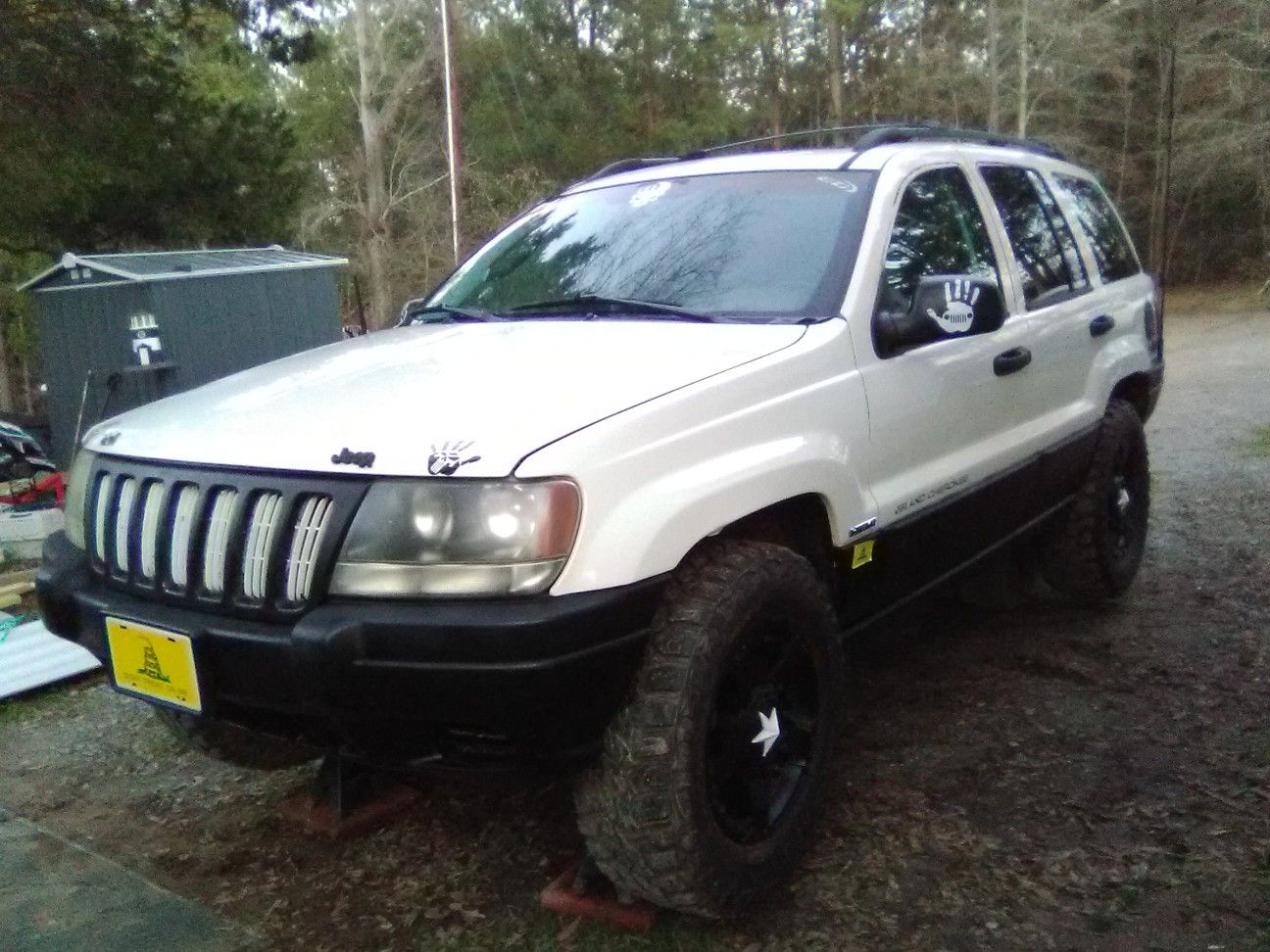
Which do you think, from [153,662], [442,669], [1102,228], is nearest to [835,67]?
[1102,228]

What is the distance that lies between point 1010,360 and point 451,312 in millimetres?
1766

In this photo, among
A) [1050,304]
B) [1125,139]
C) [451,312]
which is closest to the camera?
[451,312]

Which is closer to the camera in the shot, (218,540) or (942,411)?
(218,540)

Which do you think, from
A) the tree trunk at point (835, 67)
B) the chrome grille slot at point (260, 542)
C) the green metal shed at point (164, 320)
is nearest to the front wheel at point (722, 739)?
the chrome grille slot at point (260, 542)

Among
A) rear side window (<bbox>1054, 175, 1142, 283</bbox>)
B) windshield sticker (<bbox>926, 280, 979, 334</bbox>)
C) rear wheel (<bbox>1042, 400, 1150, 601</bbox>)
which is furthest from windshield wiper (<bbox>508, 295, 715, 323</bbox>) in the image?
rear side window (<bbox>1054, 175, 1142, 283</bbox>)

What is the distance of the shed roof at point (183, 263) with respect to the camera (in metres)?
9.20

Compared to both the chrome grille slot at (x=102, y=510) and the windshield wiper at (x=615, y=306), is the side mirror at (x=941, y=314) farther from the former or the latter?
the chrome grille slot at (x=102, y=510)

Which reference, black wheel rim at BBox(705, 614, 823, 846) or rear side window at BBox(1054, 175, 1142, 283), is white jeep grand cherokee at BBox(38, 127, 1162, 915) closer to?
black wheel rim at BBox(705, 614, 823, 846)

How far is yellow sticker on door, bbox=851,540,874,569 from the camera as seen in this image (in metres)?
3.10

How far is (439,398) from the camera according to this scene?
2.61m

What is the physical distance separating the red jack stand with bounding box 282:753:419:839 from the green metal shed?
18.8 feet

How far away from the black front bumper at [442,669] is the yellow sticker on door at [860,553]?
871mm

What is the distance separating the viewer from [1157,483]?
745cm

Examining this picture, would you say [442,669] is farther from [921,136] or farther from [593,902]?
[921,136]
